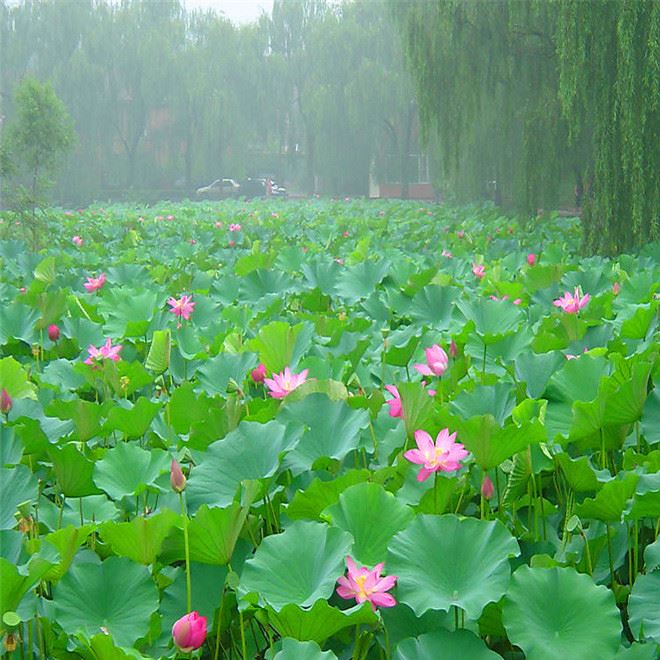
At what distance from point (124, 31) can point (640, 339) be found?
2406 centimetres

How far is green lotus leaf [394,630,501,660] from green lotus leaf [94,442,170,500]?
1.62 feet

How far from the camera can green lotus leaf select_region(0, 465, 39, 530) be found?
1076mm

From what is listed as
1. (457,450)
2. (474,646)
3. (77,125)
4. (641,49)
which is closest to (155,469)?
(457,450)

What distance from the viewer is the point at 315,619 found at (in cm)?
83

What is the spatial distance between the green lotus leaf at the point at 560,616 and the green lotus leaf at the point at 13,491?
0.57 m

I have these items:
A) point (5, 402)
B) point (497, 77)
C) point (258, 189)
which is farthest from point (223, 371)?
point (258, 189)

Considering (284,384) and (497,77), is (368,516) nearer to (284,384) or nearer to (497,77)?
(284,384)

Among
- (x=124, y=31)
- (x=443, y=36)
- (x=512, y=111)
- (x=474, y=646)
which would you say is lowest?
(x=474, y=646)

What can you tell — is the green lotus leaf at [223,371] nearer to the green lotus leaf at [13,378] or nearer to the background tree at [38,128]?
the green lotus leaf at [13,378]

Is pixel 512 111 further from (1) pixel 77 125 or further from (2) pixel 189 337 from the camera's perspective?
(1) pixel 77 125

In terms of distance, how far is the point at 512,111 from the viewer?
824 centimetres

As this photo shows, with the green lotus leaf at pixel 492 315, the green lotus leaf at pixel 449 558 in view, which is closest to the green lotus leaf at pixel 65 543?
the green lotus leaf at pixel 449 558

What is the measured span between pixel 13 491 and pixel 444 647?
557 millimetres

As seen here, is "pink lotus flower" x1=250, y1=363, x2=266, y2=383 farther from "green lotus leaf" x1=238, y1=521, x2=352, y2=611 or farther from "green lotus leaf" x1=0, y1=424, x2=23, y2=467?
"green lotus leaf" x1=238, y1=521, x2=352, y2=611
